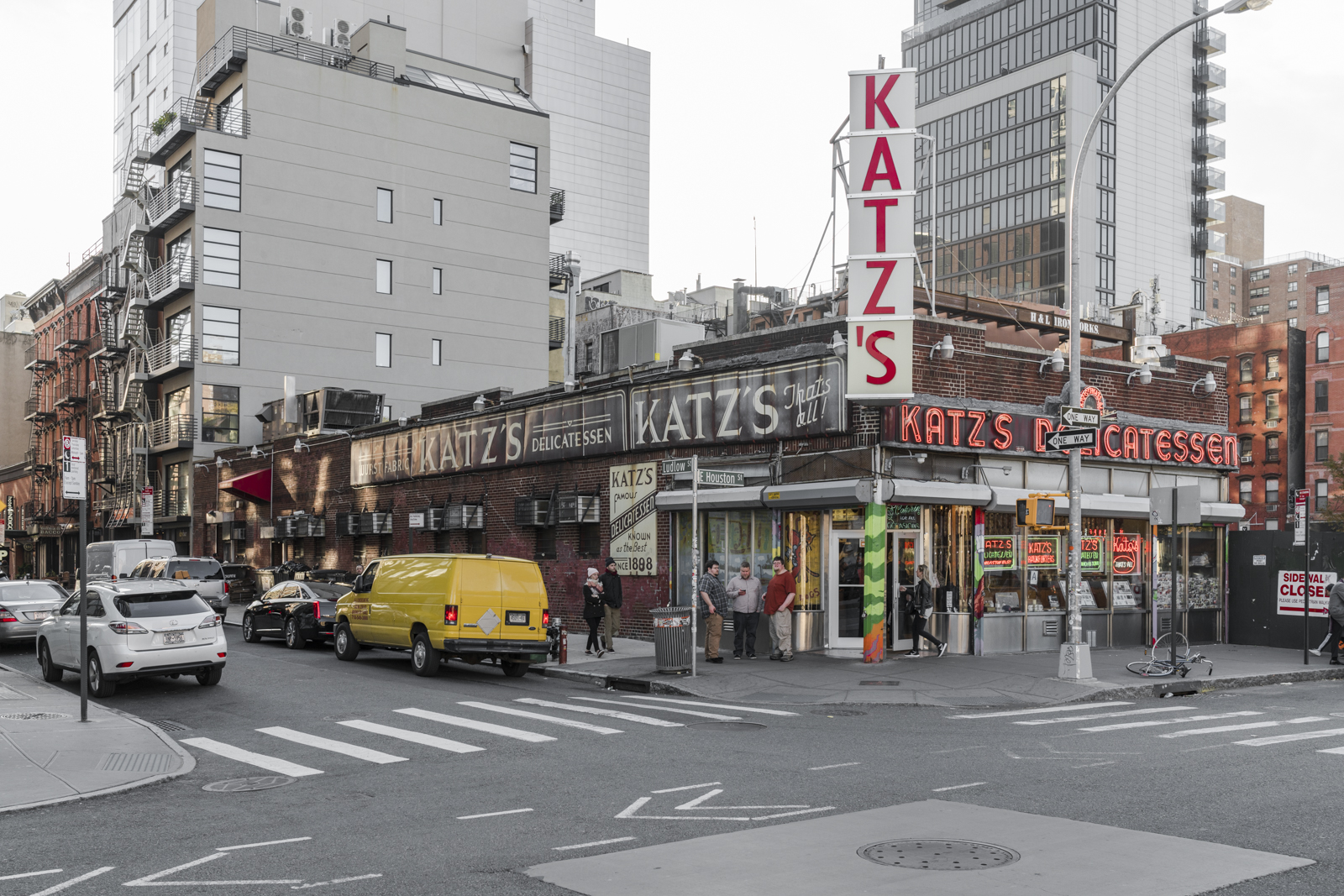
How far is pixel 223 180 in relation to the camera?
169ft

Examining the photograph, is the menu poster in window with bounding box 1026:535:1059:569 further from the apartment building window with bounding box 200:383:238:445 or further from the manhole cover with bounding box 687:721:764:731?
the apartment building window with bounding box 200:383:238:445

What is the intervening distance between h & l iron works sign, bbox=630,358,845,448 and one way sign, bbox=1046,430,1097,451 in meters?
4.18

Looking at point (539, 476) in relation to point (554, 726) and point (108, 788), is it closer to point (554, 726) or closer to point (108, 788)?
point (554, 726)

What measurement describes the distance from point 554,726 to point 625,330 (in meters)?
26.7

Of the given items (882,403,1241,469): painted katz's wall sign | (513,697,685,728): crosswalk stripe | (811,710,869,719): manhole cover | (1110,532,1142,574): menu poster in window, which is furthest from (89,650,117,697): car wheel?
(1110,532,1142,574): menu poster in window

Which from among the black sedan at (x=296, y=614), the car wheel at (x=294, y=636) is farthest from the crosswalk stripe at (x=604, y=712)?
the car wheel at (x=294, y=636)

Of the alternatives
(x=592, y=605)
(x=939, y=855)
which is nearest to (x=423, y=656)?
(x=592, y=605)

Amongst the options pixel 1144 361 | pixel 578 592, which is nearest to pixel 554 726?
pixel 578 592

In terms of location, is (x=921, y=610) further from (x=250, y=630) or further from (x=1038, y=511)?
(x=250, y=630)

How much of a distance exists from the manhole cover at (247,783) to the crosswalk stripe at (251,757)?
208 millimetres

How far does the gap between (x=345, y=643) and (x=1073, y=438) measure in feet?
46.3

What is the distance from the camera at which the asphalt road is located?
26.7ft

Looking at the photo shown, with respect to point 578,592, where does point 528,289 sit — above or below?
above

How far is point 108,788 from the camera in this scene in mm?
10898
